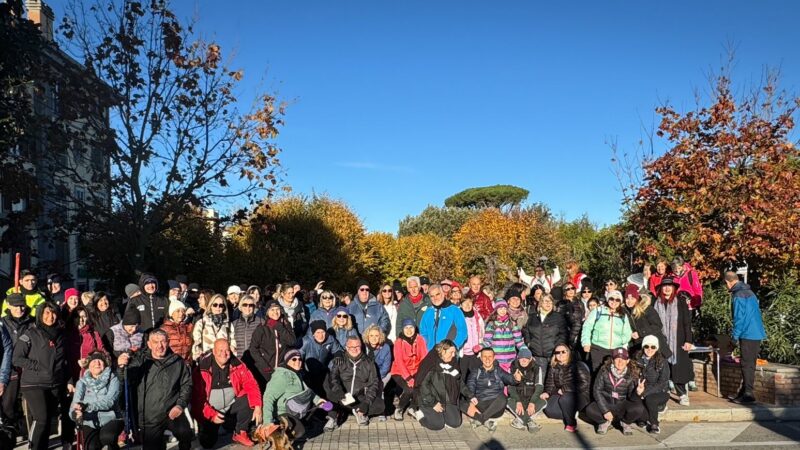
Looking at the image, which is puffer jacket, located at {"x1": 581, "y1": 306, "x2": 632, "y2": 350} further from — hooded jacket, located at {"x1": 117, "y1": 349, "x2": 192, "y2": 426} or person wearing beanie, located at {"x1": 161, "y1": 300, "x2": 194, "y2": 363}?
person wearing beanie, located at {"x1": 161, "y1": 300, "x2": 194, "y2": 363}

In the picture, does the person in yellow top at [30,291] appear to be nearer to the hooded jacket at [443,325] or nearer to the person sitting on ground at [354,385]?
the person sitting on ground at [354,385]

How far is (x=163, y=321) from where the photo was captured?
837 centimetres

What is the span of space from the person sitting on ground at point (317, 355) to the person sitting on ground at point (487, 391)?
1.88 meters

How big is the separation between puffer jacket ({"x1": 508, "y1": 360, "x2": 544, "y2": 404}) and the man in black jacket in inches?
161

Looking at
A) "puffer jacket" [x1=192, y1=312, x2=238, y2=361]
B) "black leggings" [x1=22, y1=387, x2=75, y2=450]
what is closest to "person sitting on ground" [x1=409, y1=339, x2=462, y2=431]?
"puffer jacket" [x1=192, y1=312, x2=238, y2=361]

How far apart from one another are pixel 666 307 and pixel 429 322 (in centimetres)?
356

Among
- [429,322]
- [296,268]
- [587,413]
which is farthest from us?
[296,268]

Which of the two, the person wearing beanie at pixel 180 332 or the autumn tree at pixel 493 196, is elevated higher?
the autumn tree at pixel 493 196

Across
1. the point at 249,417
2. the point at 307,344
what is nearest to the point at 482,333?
the point at 307,344

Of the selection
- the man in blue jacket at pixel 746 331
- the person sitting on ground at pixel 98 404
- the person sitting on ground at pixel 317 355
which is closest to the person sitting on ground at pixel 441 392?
the person sitting on ground at pixel 317 355

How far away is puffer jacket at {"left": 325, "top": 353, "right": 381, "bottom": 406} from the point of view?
7.95 metres

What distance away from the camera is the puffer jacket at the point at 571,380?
25.2ft

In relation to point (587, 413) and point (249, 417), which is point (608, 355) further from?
point (249, 417)

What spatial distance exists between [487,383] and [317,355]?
2352 millimetres
